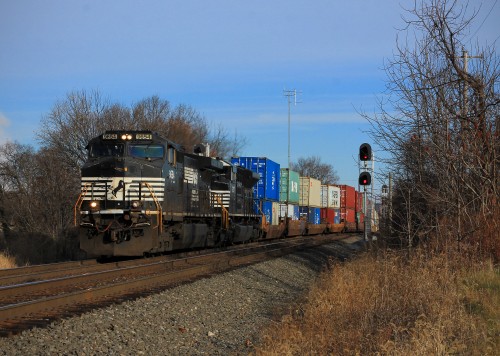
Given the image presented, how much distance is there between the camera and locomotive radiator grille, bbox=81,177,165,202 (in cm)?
1572

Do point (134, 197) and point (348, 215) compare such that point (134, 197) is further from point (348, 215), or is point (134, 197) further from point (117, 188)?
point (348, 215)

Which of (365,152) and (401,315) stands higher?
(365,152)

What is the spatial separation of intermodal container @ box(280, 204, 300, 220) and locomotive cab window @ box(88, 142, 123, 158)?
19128 mm

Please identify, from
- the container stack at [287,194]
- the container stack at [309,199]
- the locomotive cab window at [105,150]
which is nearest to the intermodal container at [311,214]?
the container stack at [309,199]

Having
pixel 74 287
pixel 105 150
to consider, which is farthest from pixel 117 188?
pixel 74 287

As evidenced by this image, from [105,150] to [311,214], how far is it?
25617 millimetres

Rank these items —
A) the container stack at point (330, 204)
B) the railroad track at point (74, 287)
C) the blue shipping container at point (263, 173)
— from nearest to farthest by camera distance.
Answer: the railroad track at point (74, 287)
the blue shipping container at point (263, 173)
the container stack at point (330, 204)

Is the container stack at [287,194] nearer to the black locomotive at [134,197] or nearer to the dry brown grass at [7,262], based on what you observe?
the black locomotive at [134,197]

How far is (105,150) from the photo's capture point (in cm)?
1638

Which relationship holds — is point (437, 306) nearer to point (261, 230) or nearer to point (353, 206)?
point (261, 230)

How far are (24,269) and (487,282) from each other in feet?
33.5

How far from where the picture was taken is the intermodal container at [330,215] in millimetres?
43938

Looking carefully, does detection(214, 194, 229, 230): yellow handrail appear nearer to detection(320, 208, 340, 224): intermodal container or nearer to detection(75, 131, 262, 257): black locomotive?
detection(75, 131, 262, 257): black locomotive

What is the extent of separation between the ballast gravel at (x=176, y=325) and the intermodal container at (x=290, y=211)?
21772mm
